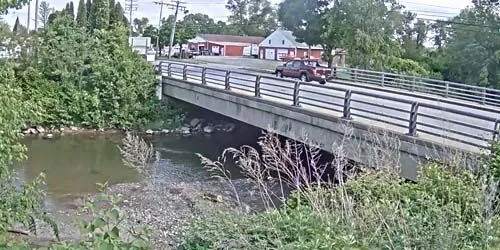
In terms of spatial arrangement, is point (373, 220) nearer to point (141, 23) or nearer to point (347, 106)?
point (347, 106)

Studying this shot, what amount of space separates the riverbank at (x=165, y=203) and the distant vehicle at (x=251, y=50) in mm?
57697

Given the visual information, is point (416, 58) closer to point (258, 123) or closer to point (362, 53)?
point (362, 53)

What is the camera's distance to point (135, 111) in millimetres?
27125

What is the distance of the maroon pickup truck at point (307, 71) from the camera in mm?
28812

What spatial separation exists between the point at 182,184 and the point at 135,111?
12.2 m

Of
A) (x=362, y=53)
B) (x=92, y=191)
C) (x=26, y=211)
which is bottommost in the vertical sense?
(x=92, y=191)

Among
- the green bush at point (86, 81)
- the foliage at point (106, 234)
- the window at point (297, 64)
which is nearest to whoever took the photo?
the foliage at point (106, 234)

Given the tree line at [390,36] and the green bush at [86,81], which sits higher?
the tree line at [390,36]

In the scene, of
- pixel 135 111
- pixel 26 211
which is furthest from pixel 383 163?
pixel 135 111

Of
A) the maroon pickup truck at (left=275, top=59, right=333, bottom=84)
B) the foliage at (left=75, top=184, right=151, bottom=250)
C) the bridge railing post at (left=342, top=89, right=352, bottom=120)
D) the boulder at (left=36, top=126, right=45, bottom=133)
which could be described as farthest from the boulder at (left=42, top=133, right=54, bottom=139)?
the foliage at (left=75, top=184, right=151, bottom=250)

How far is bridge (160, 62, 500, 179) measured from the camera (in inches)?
380

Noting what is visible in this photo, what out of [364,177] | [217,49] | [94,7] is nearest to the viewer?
[364,177]

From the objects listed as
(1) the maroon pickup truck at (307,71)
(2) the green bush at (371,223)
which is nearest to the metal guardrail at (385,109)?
(2) the green bush at (371,223)

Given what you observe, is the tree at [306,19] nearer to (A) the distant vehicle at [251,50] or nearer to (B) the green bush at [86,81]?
(B) the green bush at [86,81]
